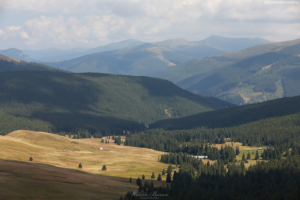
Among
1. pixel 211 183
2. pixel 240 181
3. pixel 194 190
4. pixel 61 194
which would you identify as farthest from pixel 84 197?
pixel 240 181

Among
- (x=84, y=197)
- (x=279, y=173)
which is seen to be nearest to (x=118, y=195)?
(x=84, y=197)

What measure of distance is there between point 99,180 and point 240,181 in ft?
206

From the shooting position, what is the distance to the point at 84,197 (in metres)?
120

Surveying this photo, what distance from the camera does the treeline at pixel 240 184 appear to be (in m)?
128

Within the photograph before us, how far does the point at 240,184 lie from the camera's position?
15488 cm

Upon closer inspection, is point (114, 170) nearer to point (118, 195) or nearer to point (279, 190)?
point (118, 195)

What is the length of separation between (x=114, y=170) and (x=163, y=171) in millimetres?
26368

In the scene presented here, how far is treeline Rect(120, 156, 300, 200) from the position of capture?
420ft

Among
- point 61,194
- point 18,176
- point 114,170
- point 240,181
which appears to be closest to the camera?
point 61,194

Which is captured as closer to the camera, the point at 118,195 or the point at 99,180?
the point at 118,195

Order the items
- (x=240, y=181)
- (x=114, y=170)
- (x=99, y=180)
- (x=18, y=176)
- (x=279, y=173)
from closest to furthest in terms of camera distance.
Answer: (x=18, y=176) < (x=99, y=180) < (x=240, y=181) < (x=279, y=173) < (x=114, y=170)

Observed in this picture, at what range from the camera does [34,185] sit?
119375mm

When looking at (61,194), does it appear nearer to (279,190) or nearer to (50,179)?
(50,179)

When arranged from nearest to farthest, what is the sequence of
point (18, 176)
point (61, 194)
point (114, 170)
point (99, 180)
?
1. point (61, 194)
2. point (18, 176)
3. point (99, 180)
4. point (114, 170)
